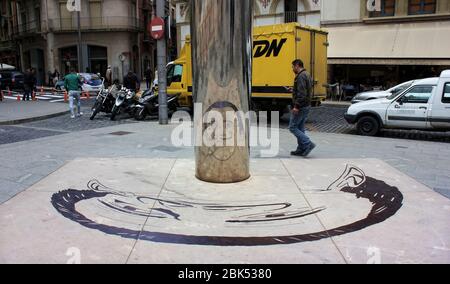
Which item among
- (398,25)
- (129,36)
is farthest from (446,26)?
(129,36)

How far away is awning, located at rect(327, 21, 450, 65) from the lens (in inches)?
808

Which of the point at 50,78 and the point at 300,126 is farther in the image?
the point at 50,78

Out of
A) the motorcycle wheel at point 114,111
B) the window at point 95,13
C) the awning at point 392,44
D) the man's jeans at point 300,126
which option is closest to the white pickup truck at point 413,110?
the man's jeans at point 300,126

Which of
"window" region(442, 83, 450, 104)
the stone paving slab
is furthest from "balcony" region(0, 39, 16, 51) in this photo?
the stone paving slab

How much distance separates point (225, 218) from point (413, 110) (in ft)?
26.6

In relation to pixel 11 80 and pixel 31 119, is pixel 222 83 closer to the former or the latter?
pixel 31 119

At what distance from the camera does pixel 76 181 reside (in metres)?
6.13

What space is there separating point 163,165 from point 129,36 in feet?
118

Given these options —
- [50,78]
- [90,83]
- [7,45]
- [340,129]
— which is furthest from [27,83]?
[7,45]

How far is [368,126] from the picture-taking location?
1173 cm

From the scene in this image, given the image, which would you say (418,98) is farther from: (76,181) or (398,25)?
(398,25)

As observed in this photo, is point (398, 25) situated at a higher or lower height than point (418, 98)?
higher

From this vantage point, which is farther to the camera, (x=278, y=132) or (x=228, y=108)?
(x=278, y=132)

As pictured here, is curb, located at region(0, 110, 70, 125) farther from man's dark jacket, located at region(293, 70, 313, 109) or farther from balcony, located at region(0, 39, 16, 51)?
balcony, located at region(0, 39, 16, 51)
